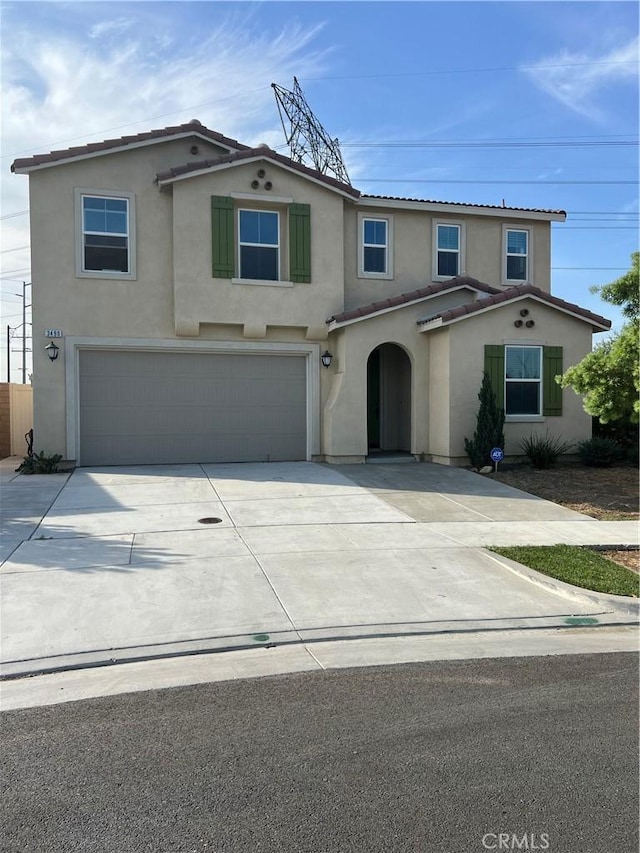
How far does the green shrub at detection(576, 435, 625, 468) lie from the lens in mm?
14469

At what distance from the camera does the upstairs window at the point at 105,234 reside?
14.1 meters

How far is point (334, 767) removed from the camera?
136 inches

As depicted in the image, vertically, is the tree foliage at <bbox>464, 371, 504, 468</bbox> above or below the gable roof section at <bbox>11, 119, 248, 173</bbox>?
below

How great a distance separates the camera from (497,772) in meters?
3.44

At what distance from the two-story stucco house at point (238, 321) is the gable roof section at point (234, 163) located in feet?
0.11

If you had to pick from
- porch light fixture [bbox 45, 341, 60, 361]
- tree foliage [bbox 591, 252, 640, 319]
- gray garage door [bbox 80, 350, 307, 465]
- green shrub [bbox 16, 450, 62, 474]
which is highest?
tree foliage [bbox 591, 252, 640, 319]

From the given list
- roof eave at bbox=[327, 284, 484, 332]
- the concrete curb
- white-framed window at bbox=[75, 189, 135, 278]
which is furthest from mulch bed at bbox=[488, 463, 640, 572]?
white-framed window at bbox=[75, 189, 135, 278]

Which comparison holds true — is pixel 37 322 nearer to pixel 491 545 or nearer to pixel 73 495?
pixel 73 495

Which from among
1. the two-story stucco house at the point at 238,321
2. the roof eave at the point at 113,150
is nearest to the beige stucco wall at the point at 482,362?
the two-story stucco house at the point at 238,321

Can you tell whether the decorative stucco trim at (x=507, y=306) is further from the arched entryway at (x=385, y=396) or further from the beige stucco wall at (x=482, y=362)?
the arched entryway at (x=385, y=396)

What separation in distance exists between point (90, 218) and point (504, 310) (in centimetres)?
929

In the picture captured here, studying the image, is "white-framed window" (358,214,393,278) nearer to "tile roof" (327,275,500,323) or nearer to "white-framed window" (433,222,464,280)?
"tile roof" (327,275,500,323)

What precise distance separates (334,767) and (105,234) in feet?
43.1

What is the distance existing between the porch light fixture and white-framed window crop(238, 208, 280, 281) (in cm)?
429
